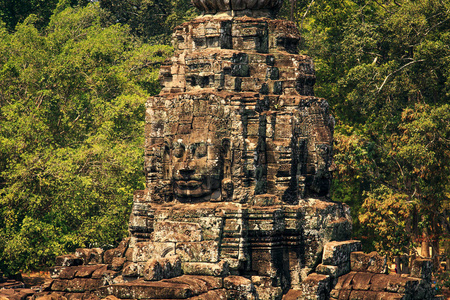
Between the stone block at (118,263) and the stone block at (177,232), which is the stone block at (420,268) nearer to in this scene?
the stone block at (177,232)

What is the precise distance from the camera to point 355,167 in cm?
3294

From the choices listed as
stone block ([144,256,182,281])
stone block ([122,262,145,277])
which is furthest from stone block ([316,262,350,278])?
stone block ([122,262,145,277])

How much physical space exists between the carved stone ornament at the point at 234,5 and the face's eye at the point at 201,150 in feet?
12.8

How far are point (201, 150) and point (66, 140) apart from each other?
15.5m

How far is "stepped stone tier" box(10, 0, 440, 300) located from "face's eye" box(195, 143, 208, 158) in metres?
0.02

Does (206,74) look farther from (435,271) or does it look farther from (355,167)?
(435,271)

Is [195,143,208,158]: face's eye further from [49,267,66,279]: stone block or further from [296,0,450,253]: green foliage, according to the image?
[296,0,450,253]: green foliage

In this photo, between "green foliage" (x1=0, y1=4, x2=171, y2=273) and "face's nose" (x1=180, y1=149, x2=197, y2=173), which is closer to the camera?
"face's nose" (x1=180, y1=149, x2=197, y2=173)

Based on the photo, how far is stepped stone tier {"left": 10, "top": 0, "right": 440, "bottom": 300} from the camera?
69.0ft

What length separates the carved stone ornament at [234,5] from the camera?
2284 centimetres

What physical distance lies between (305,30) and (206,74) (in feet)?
66.3

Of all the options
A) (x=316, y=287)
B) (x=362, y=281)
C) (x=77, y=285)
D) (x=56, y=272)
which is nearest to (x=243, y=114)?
(x=316, y=287)

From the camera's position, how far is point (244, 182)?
21438 millimetres

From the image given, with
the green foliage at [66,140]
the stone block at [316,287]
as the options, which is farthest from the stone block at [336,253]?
the green foliage at [66,140]
